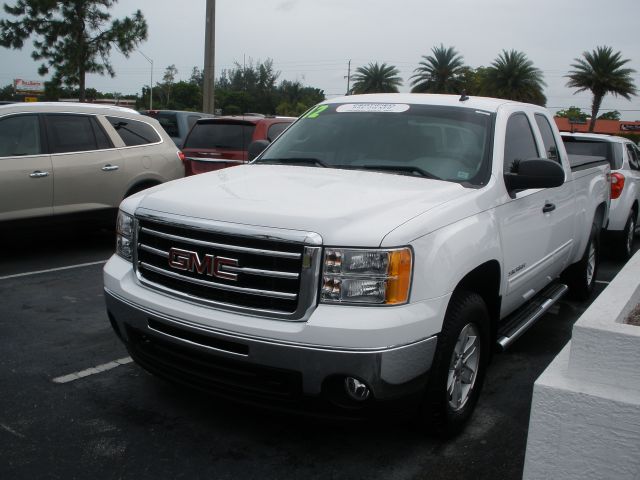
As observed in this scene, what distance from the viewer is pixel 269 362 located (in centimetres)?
305

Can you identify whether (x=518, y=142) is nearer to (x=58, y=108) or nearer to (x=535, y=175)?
(x=535, y=175)

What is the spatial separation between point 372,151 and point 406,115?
1.34 feet

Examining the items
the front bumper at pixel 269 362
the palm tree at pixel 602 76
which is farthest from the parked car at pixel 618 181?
the palm tree at pixel 602 76

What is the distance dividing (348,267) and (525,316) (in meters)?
2.19

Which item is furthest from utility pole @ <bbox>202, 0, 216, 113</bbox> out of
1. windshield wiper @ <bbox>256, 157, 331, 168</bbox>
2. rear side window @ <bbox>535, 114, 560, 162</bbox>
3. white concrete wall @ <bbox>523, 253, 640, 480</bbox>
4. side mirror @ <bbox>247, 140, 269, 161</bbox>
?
white concrete wall @ <bbox>523, 253, 640, 480</bbox>

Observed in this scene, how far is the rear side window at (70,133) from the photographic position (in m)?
7.72

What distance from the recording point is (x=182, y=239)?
3.35m

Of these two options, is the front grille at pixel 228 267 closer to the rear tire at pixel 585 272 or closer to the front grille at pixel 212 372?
the front grille at pixel 212 372

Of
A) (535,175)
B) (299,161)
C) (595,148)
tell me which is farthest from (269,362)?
(595,148)

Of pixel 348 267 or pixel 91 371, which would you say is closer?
pixel 348 267

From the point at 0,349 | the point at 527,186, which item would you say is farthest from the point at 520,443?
the point at 0,349

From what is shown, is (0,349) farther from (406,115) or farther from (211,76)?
(211,76)

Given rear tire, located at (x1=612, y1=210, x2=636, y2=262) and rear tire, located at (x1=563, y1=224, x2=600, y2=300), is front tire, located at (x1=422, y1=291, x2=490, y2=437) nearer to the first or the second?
A: rear tire, located at (x1=563, y1=224, x2=600, y2=300)

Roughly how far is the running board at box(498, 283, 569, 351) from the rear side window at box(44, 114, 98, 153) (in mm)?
5468
